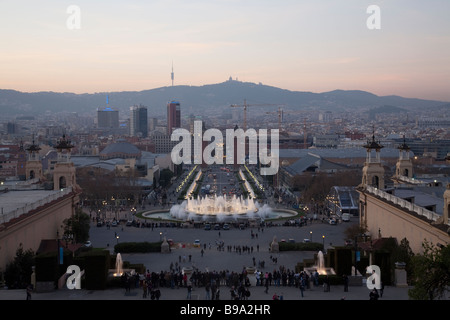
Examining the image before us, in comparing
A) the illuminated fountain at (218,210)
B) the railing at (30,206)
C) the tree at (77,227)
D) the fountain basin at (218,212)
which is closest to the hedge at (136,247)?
the tree at (77,227)

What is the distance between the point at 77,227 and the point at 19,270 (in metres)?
10.2

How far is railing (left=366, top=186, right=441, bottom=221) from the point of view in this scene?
24578mm

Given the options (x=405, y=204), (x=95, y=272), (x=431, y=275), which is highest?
(x=431, y=275)

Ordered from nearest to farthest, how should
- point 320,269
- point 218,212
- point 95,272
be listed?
point 95,272, point 320,269, point 218,212

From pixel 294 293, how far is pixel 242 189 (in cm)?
5466

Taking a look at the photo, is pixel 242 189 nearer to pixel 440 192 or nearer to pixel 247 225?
pixel 247 225

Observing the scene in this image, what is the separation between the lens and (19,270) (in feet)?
77.4

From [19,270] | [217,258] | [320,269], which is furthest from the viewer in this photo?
[217,258]

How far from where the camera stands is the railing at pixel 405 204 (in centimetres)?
2458

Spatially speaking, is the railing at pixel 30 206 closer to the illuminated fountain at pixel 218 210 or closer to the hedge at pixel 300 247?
the hedge at pixel 300 247

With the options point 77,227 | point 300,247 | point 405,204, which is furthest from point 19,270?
point 300,247

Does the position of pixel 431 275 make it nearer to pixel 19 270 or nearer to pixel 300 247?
pixel 19 270

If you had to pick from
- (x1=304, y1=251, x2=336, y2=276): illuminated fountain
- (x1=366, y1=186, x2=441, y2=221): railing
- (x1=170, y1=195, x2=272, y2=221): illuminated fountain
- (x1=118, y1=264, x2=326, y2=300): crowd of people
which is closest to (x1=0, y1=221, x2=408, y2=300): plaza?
(x1=118, y1=264, x2=326, y2=300): crowd of people

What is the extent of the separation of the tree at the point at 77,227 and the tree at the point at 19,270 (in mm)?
8458
